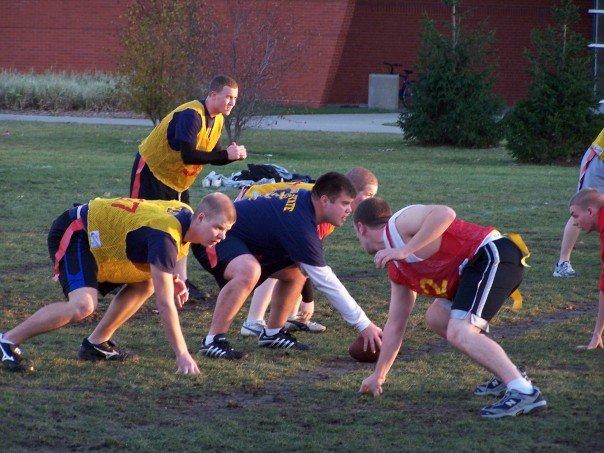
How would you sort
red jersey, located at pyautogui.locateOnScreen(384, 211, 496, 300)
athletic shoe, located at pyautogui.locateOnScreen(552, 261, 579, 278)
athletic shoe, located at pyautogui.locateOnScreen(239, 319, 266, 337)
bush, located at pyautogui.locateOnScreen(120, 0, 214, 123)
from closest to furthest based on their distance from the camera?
red jersey, located at pyautogui.locateOnScreen(384, 211, 496, 300), athletic shoe, located at pyautogui.locateOnScreen(239, 319, 266, 337), athletic shoe, located at pyautogui.locateOnScreen(552, 261, 579, 278), bush, located at pyautogui.locateOnScreen(120, 0, 214, 123)

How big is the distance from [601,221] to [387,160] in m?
12.2

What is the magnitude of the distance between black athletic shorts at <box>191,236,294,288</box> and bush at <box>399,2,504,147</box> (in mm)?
15498

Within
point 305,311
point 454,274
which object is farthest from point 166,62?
point 454,274

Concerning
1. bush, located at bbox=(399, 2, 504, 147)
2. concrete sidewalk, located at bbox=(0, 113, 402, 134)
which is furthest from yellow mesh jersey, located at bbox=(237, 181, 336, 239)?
concrete sidewalk, located at bbox=(0, 113, 402, 134)

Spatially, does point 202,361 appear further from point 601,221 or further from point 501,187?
point 501,187

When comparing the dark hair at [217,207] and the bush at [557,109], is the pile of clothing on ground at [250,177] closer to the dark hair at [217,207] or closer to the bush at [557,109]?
the dark hair at [217,207]

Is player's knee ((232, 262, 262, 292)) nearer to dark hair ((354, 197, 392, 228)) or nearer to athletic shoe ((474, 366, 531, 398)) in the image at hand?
dark hair ((354, 197, 392, 228))

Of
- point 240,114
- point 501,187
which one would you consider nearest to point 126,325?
point 501,187

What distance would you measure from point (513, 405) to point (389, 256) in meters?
0.98

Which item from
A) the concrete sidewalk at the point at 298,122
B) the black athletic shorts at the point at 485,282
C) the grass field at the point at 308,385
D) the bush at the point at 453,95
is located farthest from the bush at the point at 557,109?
the black athletic shorts at the point at 485,282

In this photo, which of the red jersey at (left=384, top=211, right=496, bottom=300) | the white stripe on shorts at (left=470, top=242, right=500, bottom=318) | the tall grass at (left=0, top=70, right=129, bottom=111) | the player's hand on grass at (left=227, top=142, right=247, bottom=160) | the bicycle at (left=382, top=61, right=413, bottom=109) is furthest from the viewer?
the bicycle at (left=382, top=61, right=413, bottom=109)

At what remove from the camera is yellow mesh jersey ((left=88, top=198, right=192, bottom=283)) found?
19.6 ft

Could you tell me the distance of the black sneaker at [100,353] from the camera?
644 cm

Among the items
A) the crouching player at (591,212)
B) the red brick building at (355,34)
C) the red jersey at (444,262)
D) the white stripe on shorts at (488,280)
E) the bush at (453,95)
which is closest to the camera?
the white stripe on shorts at (488,280)
